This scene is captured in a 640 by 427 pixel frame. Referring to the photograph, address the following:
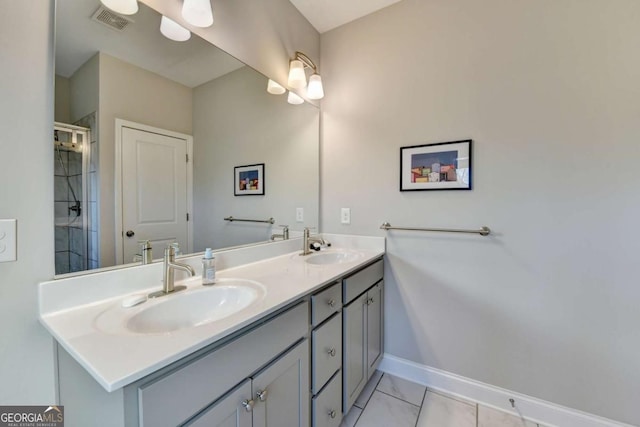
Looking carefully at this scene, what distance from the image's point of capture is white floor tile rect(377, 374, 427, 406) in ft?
5.45

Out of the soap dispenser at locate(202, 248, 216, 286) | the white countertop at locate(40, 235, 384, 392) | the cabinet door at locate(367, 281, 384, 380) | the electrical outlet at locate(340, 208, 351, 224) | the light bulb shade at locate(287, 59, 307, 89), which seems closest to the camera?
the white countertop at locate(40, 235, 384, 392)

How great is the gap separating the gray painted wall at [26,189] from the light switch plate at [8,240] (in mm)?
19

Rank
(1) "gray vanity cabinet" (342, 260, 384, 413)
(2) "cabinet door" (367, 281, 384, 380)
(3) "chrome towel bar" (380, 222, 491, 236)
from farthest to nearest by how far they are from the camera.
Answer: (2) "cabinet door" (367, 281, 384, 380)
(3) "chrome towel bar" (380, 222, 491, 236)
(1) "gray vanity cabinet" (342, 260, 384, 413)

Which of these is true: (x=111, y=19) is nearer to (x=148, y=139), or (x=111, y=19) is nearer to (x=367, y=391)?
(x=148, y=139)

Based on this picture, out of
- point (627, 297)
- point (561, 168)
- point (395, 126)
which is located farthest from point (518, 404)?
point (395, 126)

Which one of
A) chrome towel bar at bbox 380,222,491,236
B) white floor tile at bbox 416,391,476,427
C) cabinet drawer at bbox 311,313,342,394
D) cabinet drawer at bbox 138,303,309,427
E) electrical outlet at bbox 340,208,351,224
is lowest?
white floor tile at bbox 416,391,476,427

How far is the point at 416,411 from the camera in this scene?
156 cm

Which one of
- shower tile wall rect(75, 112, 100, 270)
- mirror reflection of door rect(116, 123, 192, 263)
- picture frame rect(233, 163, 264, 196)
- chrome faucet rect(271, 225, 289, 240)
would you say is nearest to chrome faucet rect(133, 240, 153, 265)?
mirror reflection of door rect(116, 123, 192, 263)

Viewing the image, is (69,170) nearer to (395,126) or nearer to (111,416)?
(111,416)

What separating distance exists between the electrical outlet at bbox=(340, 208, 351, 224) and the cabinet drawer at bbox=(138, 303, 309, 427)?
1.15 m

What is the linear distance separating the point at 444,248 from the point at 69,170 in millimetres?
1879

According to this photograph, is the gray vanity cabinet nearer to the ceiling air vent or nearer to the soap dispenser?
the soap dispenser

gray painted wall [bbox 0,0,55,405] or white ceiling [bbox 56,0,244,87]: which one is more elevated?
white ceiling [bbox 56,0,244,87]

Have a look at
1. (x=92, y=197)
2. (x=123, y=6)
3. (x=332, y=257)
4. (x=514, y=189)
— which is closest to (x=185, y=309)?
(x=92, y=197)
